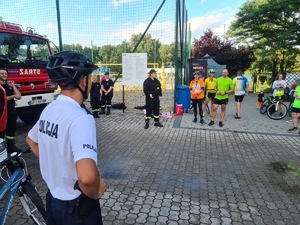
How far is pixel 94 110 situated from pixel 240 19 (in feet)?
44.4

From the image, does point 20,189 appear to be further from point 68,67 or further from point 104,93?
point 104,93

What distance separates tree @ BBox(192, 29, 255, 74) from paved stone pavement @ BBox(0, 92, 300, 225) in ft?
52.2

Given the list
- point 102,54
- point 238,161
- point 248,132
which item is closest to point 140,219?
point 238,161

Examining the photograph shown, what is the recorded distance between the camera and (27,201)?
2.52 metres

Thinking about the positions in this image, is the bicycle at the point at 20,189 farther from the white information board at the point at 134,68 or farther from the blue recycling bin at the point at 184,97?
the blue recycling bin at the point at 184,97

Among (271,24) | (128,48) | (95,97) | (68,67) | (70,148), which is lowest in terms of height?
(95,97)

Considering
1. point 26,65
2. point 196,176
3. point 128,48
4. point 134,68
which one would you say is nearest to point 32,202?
point 196,176

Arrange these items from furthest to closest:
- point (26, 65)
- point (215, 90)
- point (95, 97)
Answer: point (95, 97) < point (215, 90) < point (26, 65)

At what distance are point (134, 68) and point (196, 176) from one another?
6014mm

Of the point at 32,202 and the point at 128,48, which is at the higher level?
the point at 128,48

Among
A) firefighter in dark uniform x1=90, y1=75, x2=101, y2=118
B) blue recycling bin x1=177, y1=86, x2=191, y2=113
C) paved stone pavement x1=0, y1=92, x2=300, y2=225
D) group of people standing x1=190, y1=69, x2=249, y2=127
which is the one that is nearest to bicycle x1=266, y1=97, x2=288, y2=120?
group of people standing x1=190, y1=69, x2=249, y2=127

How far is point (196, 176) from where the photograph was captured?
4.18 m

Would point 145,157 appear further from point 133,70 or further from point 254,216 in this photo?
point 133,70

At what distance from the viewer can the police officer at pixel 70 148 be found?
129 centimetres
